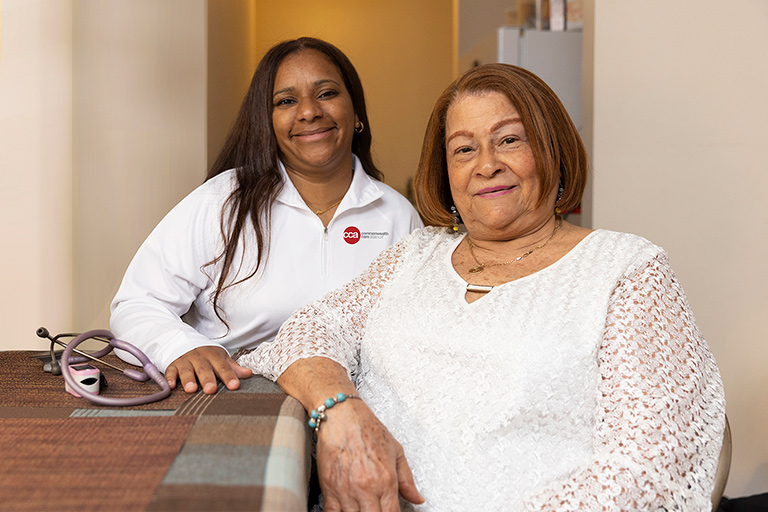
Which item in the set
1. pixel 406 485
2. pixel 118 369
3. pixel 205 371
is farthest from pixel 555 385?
pixel 118 369

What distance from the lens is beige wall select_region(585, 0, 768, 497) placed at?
2.41m

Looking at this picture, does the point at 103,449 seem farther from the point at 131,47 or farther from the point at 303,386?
the point at 131,47

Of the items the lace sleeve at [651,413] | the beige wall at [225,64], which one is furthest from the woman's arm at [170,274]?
the beige wall at [225,64]

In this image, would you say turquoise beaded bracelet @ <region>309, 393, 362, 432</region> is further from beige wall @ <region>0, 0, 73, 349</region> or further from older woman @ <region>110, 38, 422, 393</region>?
beige wall @ <region>0, 0, 73, 349</region>

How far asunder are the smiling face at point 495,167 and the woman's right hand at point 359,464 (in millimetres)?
577

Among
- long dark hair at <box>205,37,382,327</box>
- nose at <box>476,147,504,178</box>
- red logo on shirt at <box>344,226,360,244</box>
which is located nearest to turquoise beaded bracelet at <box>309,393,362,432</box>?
nose at <box>476,147,504,178</box>

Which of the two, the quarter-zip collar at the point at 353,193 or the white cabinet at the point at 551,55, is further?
the white cabinet at the point at 551,55

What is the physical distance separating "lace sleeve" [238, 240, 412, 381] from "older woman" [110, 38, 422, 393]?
1.22ft

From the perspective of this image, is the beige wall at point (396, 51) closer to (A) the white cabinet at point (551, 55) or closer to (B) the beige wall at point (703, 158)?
(A) the white cabinet at point (551, 55)

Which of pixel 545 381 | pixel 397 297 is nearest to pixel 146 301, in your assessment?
pixel 397 297

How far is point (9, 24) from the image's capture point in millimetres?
3154

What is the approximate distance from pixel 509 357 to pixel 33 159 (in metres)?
2.79

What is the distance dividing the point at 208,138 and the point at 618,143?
2272 millimetres

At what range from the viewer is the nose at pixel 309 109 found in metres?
2.17
